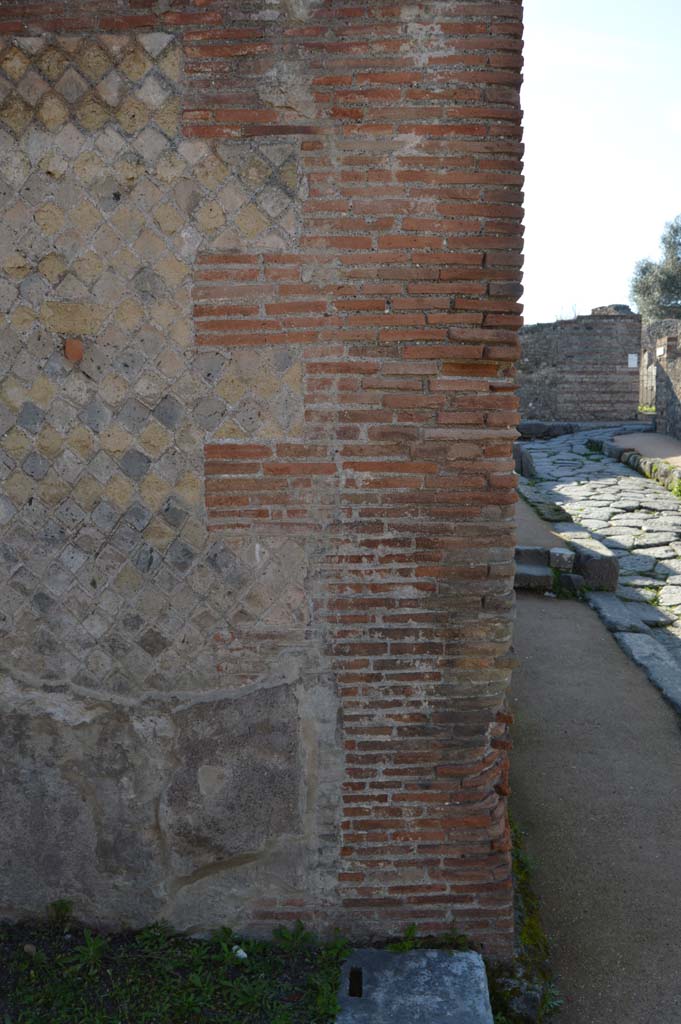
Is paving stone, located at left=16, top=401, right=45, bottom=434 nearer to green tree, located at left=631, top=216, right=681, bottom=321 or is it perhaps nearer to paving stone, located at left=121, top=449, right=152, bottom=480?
paving stone, located at left=121, top=449, right=152, bottom=480

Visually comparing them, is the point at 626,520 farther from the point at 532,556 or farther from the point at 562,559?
the point at 532,556

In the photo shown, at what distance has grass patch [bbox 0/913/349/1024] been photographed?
2.81m

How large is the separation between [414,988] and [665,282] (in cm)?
3033

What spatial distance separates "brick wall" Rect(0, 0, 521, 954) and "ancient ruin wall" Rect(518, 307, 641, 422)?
18163 millimetres

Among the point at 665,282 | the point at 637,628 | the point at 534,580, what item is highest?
the point at 665,282

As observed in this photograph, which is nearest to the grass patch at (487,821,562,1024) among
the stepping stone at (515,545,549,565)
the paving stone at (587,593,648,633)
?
the paving stone at (587,593,648,633)

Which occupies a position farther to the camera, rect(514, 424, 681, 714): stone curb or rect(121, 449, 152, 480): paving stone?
rect(514, 424, 681, 714): stone curb

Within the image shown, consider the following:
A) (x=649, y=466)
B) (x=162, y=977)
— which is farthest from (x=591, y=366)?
(x=162, y=977)

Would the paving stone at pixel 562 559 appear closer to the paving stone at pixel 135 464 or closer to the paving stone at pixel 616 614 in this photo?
the paving stone at pixel 616 614

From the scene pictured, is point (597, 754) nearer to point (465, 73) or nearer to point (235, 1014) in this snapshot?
point (235, 1014)

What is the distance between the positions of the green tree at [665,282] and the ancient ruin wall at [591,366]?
31.2 ft

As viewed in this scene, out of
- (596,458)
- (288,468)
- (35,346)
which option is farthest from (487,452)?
(596,458)

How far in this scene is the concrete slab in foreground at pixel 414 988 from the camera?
2.75 meters

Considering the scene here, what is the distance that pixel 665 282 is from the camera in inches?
1150
